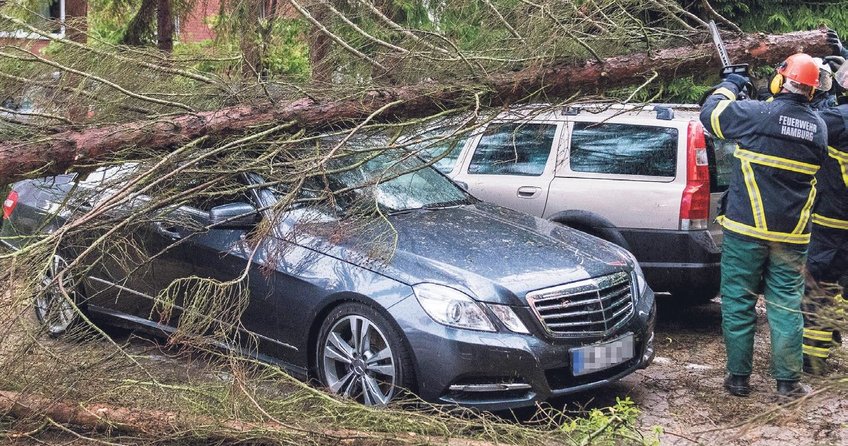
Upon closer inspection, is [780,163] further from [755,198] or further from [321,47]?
[321,47]

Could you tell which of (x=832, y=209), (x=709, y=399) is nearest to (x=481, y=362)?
(x=709, y=399)

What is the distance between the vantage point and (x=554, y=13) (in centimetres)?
545

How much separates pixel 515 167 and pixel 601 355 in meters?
2.71

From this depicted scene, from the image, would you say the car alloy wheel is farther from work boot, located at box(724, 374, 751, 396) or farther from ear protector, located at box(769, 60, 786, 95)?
ear protector, located at box(769, 60, 786, 95)

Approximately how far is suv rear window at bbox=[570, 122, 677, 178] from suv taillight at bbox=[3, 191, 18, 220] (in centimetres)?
424

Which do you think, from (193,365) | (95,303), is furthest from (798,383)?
(95,303)

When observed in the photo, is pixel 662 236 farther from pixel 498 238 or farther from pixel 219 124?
pixel 219 124

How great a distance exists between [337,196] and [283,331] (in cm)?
82

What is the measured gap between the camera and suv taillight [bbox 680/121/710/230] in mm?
6488

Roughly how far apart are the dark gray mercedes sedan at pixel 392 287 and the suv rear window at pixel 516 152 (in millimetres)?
1431

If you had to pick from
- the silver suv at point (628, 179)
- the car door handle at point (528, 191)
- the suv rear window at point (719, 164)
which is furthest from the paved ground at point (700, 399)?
the car door handle at point (528, 191)

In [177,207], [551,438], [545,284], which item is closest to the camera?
[551,438]

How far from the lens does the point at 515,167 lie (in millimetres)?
7324

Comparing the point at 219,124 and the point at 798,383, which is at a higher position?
the point at 219,124
